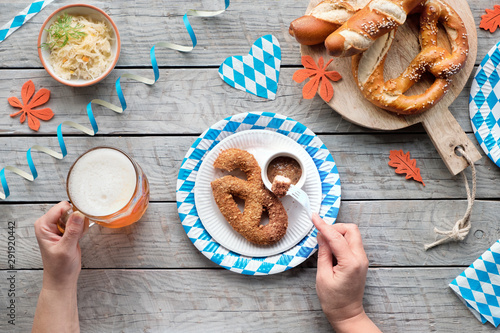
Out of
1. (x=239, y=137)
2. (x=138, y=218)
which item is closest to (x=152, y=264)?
(x=138, y=218)

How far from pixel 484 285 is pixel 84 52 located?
1.65 metres

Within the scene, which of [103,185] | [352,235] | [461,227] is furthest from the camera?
[461,227]

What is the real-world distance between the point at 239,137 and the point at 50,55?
2.40 ft

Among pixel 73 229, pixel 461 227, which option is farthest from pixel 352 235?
pixel 73 229

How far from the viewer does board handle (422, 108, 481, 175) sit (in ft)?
4.71

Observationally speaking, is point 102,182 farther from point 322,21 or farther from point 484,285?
point 484,285

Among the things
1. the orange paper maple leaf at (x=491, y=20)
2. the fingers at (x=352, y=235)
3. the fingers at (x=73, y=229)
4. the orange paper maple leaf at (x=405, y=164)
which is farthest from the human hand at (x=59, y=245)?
the orange paper maple leaf at (x=491, y=20)

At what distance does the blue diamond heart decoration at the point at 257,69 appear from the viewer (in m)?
1.51

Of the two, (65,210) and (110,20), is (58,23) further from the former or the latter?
(65,210)

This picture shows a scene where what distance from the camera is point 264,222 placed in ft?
4.76

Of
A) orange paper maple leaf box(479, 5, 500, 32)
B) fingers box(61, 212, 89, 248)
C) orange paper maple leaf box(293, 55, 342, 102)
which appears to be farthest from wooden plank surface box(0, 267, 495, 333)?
orange paper maple leaf box(479, 5, 500, 32)

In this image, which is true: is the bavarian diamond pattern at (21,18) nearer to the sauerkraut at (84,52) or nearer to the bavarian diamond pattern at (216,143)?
the sauerkraut at (84,52)

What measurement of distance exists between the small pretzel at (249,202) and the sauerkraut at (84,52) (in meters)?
0.55

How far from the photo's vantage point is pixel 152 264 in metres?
1.49
